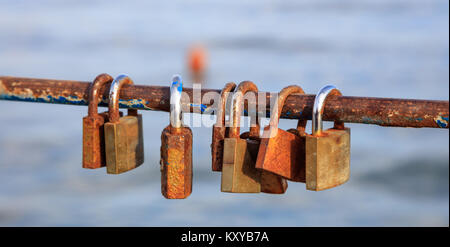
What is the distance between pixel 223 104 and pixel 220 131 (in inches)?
4.6

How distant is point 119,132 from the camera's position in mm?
2422

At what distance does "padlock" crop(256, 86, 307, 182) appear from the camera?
2.16 m

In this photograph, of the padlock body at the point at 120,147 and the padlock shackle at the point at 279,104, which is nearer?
the padlock shackle at the point at 279,104

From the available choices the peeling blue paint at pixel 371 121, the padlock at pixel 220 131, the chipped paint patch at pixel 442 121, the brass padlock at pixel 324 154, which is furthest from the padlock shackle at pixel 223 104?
the chipped paint patch at pixel 442 121

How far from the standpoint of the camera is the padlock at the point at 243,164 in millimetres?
2252

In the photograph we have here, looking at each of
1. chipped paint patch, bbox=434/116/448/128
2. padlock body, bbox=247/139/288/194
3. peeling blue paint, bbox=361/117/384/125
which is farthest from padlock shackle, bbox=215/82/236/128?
chipped paint patch, bbox=434/116/448/128

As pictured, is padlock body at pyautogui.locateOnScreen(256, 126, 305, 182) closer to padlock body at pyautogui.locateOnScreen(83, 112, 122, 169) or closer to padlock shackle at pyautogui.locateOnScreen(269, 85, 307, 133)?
Result: padlock shackle at pyautogui.locateOnScreen(269, 85, 307, 133)

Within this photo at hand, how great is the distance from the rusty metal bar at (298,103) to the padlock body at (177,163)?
4.8 inches

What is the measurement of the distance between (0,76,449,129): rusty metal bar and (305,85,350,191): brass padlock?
0.14 ft

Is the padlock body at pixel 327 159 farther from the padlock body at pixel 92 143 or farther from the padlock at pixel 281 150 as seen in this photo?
the padlock body at pixel 92 143

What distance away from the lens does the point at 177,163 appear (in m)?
2.33

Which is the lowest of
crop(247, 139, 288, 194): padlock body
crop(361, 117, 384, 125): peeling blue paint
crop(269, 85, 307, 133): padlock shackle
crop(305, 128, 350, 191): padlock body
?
crop(247, 139, 288, 194): padlock body

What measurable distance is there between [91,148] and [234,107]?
0.65 m

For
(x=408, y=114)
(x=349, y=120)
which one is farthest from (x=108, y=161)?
(x=408, y=114)
